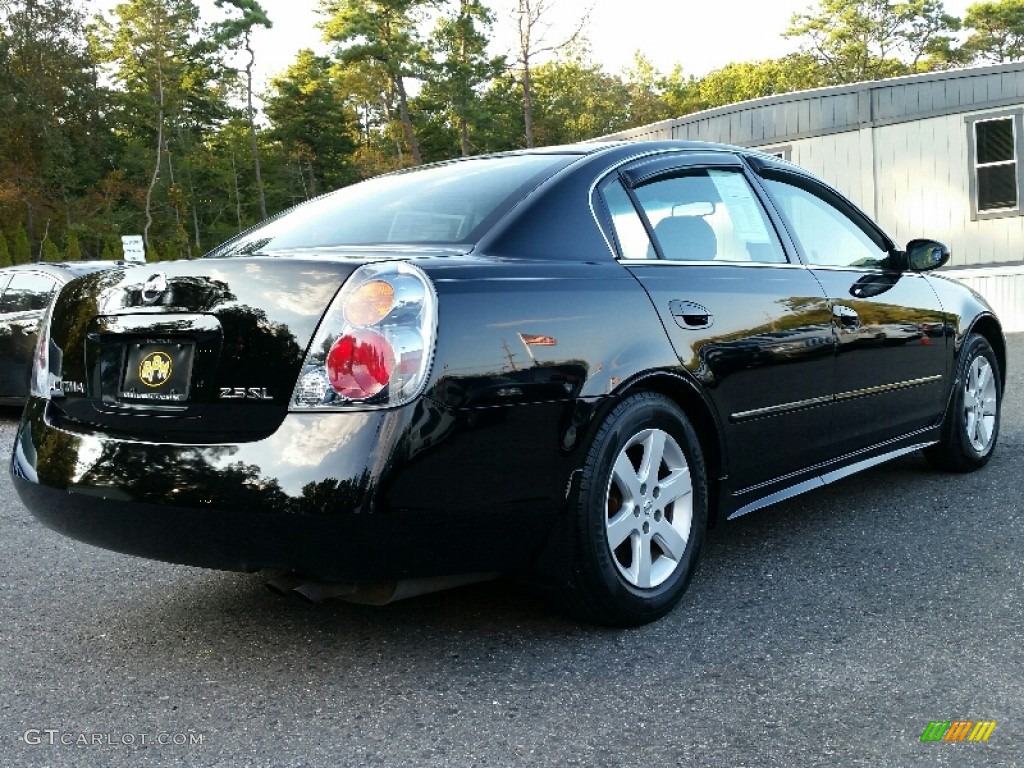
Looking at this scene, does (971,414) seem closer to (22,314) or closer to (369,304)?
(369,304)

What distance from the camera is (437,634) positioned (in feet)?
11.1

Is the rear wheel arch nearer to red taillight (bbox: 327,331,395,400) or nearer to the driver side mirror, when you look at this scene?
red taillight (bbox: 327,331,395,400)

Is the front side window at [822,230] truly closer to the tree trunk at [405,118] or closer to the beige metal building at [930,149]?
the beige metal building at [930,149]

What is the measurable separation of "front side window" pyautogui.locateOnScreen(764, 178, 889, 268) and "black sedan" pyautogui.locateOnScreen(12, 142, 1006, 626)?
1.07 feet

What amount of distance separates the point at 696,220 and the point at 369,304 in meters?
1.55

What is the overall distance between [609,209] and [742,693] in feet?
5.15

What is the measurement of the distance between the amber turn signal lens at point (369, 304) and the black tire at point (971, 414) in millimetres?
3513

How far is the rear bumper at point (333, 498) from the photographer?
2.76 meters

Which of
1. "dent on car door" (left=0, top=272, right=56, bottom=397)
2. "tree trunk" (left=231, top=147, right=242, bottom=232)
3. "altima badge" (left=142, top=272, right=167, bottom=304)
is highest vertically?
"tree trunk" (left=231, top=147, right=242, bottom=232)

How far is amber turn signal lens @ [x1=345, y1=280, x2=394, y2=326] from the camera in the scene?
2830 millimetres

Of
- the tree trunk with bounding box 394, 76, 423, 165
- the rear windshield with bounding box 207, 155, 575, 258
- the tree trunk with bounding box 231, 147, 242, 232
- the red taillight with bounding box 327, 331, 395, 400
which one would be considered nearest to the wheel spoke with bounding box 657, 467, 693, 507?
the rear windshield with bounding box 207, 155, 575, 258

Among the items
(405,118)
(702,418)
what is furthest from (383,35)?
(702,418)

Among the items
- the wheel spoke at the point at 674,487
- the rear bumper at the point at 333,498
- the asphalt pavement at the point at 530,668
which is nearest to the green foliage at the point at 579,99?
the asphalt pavement at the point at 530,668

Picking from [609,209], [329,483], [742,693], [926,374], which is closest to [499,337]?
[329,483]
